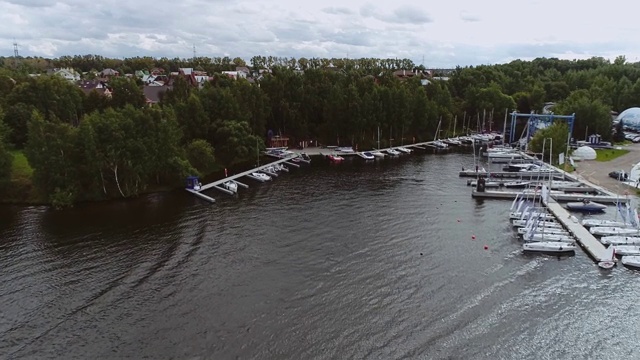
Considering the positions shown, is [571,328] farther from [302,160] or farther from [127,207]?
[302,160]

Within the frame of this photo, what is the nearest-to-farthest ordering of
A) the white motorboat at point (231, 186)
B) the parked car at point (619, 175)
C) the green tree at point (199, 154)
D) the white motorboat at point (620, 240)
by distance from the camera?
the white motorboat at point (620, 240) → the white motorboat at point (231, 186) → the parked car at point (619, 175) → the green tree at point (199, 154)

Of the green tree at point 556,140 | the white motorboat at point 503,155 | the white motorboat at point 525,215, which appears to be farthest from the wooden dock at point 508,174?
the white motorboat at point 525,215

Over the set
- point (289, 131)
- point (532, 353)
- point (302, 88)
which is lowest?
point (532, 353)

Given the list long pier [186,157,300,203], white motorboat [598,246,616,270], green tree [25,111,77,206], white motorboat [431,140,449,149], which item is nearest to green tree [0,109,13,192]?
green tree [25,111,77,206]

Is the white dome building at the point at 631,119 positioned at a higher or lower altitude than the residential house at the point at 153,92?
lower

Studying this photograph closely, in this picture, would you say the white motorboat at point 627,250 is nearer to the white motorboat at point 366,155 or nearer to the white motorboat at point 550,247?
the white motorboat at point 550,247

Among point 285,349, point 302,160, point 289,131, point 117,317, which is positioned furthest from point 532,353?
point 289,131
